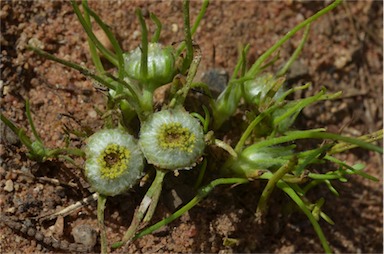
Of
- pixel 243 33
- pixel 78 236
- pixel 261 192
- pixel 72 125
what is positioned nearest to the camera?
pixel 78 236

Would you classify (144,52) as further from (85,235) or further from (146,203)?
(85,235)

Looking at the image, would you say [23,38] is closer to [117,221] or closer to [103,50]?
[103,50]

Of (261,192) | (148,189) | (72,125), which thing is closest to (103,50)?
(72,125)

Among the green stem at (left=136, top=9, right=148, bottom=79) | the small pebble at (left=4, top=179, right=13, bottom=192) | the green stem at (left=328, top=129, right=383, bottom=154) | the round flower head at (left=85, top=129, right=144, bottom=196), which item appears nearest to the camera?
the green stem at (left=136, top=9, right=148, bottom=79)

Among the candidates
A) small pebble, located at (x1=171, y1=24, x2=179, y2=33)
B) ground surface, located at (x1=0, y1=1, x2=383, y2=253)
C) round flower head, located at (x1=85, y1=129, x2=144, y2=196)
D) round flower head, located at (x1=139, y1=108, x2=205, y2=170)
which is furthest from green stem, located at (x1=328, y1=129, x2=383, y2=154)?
small pebble, located at (x1=171, y1=24, x2=179, y2=33)

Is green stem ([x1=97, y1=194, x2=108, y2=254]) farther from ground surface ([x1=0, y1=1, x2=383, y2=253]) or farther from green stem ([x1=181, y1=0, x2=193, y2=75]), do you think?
green stem ([x1=181, y1=0, x2=193, y2=75])

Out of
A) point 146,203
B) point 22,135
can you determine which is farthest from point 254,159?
point 22,135
